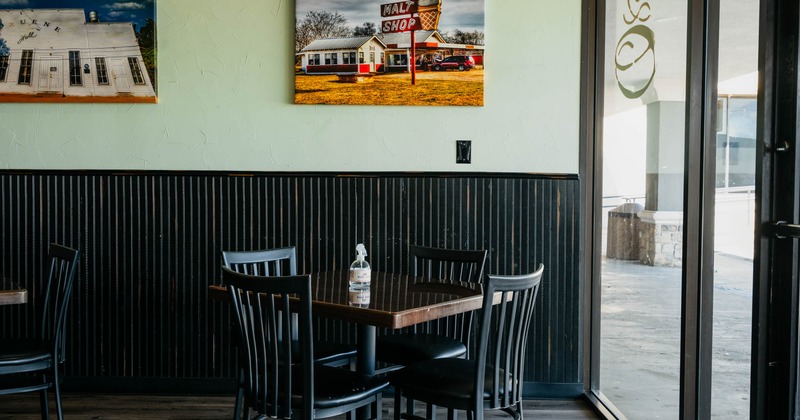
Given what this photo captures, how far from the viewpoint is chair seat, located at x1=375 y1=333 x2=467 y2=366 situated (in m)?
3.06

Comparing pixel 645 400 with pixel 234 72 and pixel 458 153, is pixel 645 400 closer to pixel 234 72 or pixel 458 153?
pixel 458 153

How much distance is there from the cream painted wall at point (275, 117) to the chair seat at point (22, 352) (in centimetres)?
129

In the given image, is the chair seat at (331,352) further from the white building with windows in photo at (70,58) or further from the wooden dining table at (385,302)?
the white building with windows in photo at (70,58)

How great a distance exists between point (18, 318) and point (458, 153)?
2.76 m

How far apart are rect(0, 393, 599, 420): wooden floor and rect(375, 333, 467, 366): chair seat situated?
2.07 ft

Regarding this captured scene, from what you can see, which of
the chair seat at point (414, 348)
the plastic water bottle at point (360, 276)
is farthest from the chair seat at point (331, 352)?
the plastic water bottle at point (360, 276)

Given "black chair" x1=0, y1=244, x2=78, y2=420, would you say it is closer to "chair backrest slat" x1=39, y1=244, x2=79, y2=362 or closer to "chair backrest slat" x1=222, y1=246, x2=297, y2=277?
"chair backrest slat" x1=39, y1=244, x2=79, y2=362

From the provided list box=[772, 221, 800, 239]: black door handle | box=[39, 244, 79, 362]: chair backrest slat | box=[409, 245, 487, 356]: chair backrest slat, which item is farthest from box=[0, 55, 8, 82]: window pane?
box=[772, 221, 800, 239]: black door handle

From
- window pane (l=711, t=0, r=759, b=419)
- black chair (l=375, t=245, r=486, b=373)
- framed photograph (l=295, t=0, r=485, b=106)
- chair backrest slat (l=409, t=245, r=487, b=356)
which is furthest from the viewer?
framed photograph (l=295, t=0, r=485, b=106)

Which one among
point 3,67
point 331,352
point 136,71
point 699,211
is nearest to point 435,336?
point 331,352

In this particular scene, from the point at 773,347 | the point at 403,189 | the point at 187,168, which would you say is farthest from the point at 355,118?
the point at 773,347

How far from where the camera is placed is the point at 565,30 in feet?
13.2

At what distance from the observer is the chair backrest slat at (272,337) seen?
2.32 metres

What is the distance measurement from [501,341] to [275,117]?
7.17 feet
